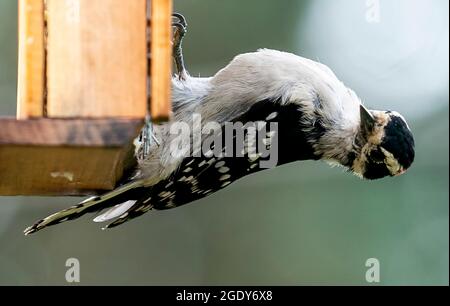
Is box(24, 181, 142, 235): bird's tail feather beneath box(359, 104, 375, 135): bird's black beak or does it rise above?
beneath

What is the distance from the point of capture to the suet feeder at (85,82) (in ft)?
5.83

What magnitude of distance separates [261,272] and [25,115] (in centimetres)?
301

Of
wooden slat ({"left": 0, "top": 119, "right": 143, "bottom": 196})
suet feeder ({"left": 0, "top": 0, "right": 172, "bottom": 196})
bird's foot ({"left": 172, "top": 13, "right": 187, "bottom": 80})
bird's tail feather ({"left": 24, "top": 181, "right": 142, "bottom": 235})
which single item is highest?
bird's foot ({"left": 172, "top": 13, "right": 187, "bottom": 80})

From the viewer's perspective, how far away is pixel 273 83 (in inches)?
101

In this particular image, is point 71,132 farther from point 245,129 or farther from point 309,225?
point 309,225

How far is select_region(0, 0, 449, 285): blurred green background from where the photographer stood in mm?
4586

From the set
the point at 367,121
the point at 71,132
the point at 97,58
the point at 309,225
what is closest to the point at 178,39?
the point at 367,121

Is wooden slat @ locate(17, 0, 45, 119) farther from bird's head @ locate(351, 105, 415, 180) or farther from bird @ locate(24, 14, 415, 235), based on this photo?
bird's head @ locate(351, 105, 415, 180)

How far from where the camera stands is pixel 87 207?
2338mm

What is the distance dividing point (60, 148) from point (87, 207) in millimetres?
576

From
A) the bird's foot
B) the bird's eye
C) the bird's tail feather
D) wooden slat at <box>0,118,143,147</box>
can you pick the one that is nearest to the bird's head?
the bird's eye

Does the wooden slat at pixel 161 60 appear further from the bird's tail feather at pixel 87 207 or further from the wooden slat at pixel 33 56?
the bird's tail feather at pixel 87 207

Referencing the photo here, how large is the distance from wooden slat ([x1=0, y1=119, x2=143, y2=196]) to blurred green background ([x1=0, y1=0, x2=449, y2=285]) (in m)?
2.42

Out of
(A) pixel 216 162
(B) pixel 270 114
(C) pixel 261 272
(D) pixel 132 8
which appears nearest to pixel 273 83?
(B) pixel 270 114
